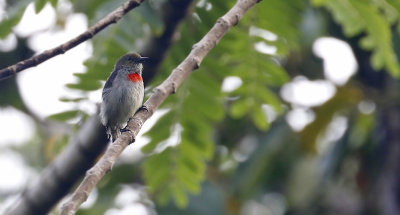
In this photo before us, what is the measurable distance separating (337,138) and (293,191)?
946 mm

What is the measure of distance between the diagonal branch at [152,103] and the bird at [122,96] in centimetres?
137

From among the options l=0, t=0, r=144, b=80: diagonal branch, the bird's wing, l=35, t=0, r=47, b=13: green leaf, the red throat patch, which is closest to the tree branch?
the red throat patch

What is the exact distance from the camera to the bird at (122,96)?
13.9ft

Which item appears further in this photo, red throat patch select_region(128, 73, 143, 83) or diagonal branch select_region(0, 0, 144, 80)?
red throat patch select_region(128, 73, 143, 83)

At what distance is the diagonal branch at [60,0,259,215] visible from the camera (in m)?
1.98

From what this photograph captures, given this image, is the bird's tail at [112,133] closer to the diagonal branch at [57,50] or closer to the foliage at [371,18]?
the diagonal branch at [57,50]

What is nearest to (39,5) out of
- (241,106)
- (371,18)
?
(241,106)

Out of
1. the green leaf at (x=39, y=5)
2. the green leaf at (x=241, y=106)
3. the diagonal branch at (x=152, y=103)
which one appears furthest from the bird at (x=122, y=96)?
the diagonal branch at (x=152, y=103)

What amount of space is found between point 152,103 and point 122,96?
1.82m

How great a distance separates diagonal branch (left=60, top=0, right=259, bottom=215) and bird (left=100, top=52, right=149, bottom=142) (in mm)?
1368

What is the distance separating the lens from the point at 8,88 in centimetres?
685

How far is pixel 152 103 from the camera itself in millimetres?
2520

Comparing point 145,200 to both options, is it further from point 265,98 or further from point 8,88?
point 265,98

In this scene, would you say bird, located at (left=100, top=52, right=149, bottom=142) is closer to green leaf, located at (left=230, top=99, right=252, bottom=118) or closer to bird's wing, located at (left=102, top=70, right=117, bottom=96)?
bird's wing, located at (left=102, top=70, right=117, bottom=96)
